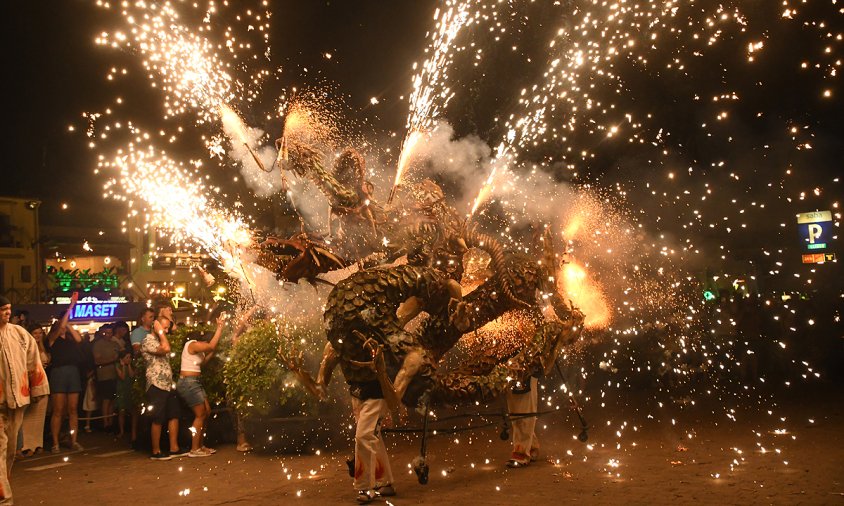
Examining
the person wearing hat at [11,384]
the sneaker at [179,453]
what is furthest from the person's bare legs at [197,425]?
the person wearing hat at [11,384]

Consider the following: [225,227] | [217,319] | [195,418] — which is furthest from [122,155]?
[195,418]

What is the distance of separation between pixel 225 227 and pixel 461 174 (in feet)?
14.4

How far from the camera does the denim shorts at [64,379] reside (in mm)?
9531

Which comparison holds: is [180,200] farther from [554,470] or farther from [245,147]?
[554,470]

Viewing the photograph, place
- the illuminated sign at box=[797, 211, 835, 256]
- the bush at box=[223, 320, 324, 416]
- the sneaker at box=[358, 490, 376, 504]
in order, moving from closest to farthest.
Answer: the sneaker at box=[358, 490, 376, 504] < the bush at box=[223, 320, 324, 416] < the illuminated sign at box=[797, 211, 835, 256]

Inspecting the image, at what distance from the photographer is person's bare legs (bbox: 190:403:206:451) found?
8477mm

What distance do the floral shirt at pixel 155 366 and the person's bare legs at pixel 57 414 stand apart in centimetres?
178

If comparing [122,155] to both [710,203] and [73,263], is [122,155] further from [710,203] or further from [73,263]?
[73,263]

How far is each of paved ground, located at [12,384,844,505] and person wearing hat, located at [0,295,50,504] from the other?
2.08 ft

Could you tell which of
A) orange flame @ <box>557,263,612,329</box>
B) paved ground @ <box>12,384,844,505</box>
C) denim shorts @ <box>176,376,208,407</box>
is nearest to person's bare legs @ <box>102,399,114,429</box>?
paved ground @ <box>12,384,844,505</box>

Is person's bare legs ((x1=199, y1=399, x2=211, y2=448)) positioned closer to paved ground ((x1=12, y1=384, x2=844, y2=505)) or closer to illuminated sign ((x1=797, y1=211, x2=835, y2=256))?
paved ground ((x1=12, y1=384, x2=844, y2=505))

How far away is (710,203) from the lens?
A: 636 inches

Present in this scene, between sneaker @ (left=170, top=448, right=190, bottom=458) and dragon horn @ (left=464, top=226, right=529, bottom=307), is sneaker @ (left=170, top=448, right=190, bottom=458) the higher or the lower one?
the lower one

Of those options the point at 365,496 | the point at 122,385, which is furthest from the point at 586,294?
the point at 122,385
